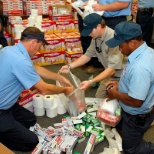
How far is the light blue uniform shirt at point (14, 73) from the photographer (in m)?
1.91

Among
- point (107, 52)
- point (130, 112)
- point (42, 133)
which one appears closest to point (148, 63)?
point (130, 112)

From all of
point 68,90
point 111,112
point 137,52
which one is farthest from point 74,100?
point 137,52

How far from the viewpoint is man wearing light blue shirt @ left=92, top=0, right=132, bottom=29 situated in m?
2.82

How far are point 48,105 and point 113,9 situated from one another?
1.28 metres

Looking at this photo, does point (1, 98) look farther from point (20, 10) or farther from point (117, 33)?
point (20, 10)

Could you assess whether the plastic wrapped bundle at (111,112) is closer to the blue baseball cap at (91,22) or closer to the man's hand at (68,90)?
the man's hand at (68,90)

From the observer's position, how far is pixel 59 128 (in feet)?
7.85

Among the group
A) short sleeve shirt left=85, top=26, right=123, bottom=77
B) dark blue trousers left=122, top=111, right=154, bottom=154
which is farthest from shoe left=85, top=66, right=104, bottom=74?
dark blue trousers left=122, top=111, right=154, bottom=154

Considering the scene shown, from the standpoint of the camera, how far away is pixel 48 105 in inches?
103

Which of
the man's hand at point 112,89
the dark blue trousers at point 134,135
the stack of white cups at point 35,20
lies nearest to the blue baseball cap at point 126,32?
the man's hand at point 112,89

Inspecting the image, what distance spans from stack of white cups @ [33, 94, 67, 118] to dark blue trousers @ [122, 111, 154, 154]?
Result: 84cm

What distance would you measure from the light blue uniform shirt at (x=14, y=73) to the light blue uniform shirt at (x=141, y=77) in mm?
728

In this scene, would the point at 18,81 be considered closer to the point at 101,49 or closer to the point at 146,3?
the point at 101,49

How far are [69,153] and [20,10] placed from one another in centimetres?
293
